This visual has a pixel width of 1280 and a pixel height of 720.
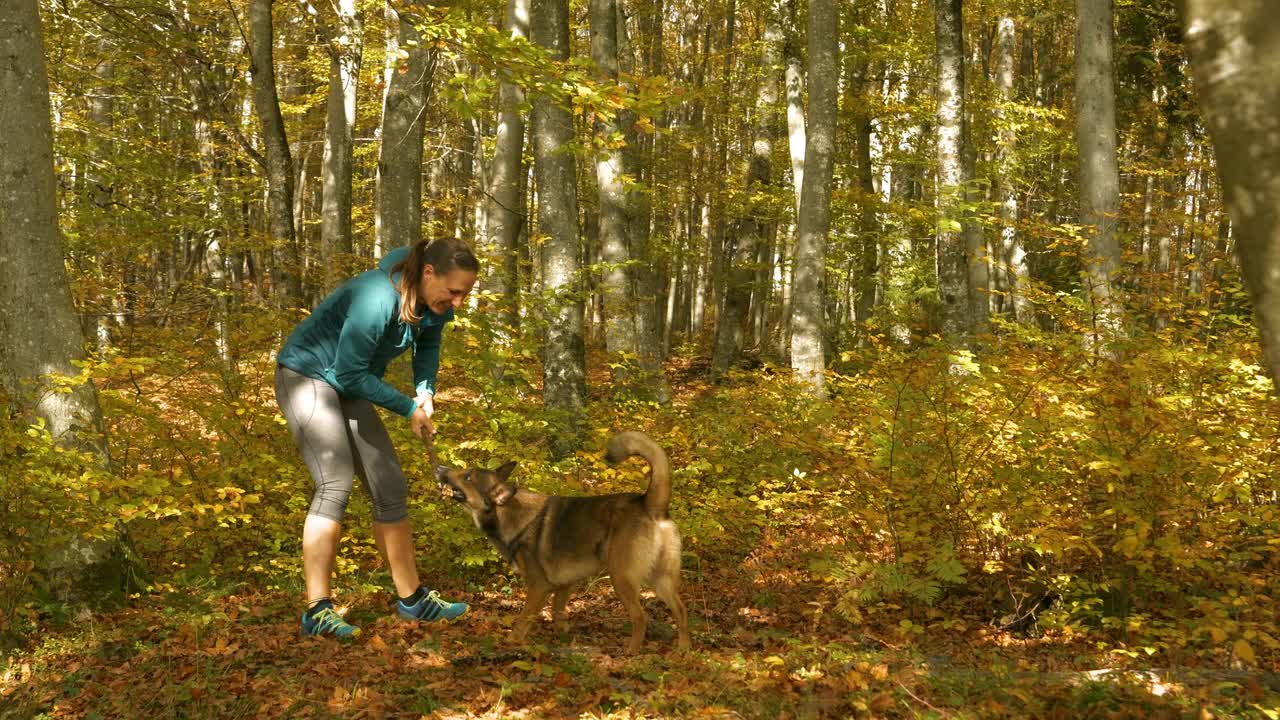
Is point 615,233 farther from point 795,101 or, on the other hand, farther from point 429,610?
point 429,610

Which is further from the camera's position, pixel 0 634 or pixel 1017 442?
pixel 1017 442

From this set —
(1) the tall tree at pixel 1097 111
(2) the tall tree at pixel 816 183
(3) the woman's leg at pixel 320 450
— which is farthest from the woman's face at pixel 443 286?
(2) the tall tree at pixel 816 183

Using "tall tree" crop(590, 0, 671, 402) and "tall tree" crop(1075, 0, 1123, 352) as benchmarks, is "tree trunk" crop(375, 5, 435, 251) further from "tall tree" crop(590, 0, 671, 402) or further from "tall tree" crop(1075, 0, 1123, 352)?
"tall tree" crop(1075, 0, 1123, 352)

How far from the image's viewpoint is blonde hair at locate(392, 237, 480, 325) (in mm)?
4766

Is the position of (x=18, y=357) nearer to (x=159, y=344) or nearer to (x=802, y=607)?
(x=159, y=344)

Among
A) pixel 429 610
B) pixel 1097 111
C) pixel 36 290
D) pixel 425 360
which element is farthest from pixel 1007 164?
pixel 36 290

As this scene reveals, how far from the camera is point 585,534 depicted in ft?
17.7

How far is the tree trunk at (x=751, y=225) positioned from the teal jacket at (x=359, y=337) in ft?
46.6

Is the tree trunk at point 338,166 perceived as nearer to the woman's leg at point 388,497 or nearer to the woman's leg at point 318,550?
the woman's leg at point 388,497

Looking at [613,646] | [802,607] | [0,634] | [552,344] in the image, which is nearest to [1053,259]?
[552,344]

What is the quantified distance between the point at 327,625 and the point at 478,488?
1.16 meters

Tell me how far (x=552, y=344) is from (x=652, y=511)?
15.7ft

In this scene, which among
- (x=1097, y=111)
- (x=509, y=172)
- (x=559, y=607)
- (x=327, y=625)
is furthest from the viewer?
(x=509, y=172)

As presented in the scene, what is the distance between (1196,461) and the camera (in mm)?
5527
